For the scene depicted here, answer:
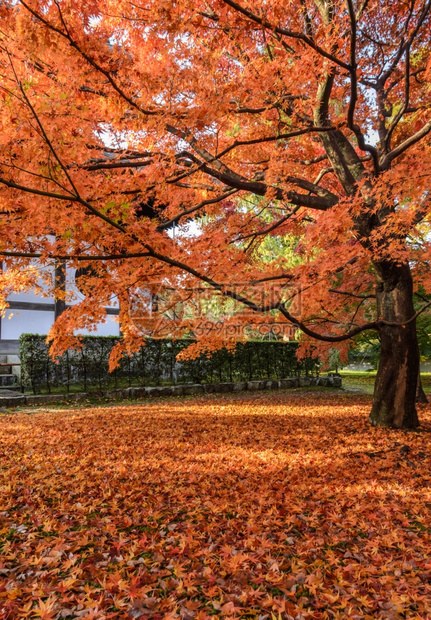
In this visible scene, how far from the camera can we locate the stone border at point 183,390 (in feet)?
32.0

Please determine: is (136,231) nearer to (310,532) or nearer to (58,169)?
(58,169)

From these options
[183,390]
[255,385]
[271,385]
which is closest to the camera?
[183,390]

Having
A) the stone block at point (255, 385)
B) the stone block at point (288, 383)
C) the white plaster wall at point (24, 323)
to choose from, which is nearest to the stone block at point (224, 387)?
the stone block at point (255, 385)

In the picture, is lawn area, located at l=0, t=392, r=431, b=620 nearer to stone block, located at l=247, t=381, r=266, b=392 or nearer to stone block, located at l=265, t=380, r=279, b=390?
stone block, located at l=247, t=381, r=266, b=392

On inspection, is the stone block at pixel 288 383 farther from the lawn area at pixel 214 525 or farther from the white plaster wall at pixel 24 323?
the white plaster wall at pixel 24 323

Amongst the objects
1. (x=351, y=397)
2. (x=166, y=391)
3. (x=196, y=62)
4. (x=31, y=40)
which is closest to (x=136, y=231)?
(x=31, y=40)

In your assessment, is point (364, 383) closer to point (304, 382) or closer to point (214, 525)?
point (304, 382)

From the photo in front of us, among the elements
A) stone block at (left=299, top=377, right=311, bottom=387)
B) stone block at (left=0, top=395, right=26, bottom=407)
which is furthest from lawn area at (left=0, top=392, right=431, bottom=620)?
stone block at (left=299, top=377, right=311, bottom=387)

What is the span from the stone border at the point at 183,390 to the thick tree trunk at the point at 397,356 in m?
6.54

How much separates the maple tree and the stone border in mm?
3724

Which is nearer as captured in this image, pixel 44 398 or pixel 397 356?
pixel 397 356

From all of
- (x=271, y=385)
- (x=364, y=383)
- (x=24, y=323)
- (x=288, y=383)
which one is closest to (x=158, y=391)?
(x=271, y=385)

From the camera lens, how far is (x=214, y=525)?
3.18 metres

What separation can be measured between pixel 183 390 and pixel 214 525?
29.2 ft
